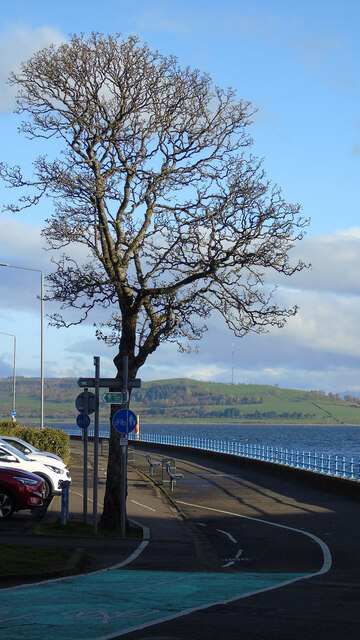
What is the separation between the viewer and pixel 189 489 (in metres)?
34.3

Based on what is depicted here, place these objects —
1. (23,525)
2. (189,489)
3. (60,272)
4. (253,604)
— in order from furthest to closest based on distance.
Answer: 1. (189,489)
2. (60,272)
3. (23,525)
4. (253,604)

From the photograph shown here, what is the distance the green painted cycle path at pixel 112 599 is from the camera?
9070mm

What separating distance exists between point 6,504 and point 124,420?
359 cm

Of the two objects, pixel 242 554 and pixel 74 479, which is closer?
pixel 242 554

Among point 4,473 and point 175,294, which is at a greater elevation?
point 175,294

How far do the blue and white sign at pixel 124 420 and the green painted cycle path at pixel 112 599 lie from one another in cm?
654

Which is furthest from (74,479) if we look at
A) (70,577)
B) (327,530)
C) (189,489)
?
(70,577)

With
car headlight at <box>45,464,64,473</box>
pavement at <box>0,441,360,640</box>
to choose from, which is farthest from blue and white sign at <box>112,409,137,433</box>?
car headlight at <box>45,464,64,473</box>

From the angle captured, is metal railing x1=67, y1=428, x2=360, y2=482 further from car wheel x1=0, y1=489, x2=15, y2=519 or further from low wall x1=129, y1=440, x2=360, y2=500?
car wheel x1=0, y1=489, x2=15, y2=519

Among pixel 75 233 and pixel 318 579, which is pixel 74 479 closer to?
pixel 75 233

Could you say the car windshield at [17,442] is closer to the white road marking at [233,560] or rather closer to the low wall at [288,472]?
the low wall at [288,472]

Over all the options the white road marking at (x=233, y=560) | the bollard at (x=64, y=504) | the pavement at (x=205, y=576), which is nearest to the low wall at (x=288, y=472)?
the pavement at (x=205, y=576)

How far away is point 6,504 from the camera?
2134 centimetres

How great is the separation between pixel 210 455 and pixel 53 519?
1307 inches
